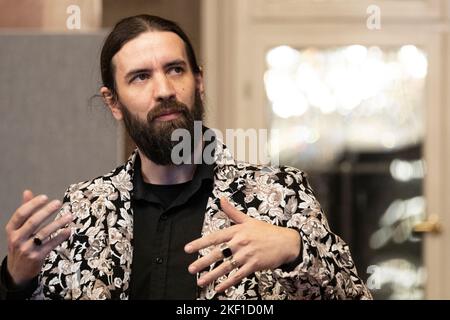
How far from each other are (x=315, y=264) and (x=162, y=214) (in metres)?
0.27

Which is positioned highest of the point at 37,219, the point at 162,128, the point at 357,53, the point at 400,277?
the point at 357,53

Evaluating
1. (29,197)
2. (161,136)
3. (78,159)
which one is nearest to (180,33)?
(161,136)

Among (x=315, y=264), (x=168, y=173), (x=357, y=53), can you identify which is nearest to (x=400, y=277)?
(x=357, y=53)

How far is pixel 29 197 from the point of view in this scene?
1.05 meters

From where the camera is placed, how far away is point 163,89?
1.22 metres

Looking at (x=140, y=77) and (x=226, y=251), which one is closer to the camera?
(x=226, y=251)

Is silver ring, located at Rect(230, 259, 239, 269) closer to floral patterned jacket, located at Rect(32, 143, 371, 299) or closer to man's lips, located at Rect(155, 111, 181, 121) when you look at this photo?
floral patterned jacket, located at Rect(32, 143, 371, 299)

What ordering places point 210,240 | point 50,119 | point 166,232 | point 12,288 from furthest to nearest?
point 50,119 → point 166,232 → point 12,288 → point 210,240

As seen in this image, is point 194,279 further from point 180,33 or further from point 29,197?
point 180,33

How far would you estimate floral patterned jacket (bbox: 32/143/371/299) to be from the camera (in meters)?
1.13

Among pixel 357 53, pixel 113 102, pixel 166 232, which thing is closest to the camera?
pixel 166 232

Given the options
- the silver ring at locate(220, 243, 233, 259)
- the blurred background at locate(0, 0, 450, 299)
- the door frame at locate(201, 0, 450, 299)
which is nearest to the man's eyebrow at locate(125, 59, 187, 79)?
the silver ring at locate(220, 243, 233, 259)

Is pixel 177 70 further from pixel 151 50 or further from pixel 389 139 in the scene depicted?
pixel 389 139
